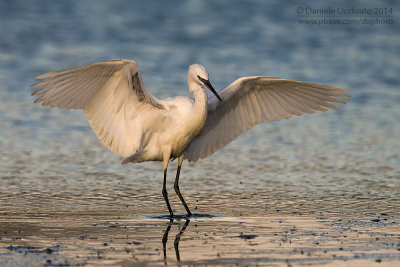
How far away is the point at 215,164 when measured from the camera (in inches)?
472

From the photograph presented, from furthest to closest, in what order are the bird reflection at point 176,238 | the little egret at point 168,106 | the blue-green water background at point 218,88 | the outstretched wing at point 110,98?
the blue-green water background at point 218,88 < the little egret at point 168,106 < the outstretched wing at point 110,98 < the bird reflection at point 176,238

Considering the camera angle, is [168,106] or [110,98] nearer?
[110,98]

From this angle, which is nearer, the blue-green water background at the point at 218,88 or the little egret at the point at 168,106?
the little egret at the point at 168,106

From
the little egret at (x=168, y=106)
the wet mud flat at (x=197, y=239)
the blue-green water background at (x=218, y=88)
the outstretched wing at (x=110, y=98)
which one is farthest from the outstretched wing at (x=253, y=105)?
the wet mud flat at (x=197, y=239)

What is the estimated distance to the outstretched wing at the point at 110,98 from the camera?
9484mm

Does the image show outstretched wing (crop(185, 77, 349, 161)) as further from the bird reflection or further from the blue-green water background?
the bird reflection

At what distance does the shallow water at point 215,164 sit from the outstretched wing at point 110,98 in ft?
2.44

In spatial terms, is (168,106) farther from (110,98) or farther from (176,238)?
(176,238)

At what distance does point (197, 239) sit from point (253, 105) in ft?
9.82

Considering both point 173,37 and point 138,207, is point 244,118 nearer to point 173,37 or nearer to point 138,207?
point 138,207

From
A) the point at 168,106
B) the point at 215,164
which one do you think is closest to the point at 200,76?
the point at 168,106

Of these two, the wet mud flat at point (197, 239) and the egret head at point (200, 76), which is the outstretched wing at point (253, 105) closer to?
the egret head at point (200, 76)

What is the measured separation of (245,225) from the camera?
8648mm

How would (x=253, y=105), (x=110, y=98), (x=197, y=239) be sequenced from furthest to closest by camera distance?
(x=253, y=105) → (x=110, y=98) → (x=197, y=239)
